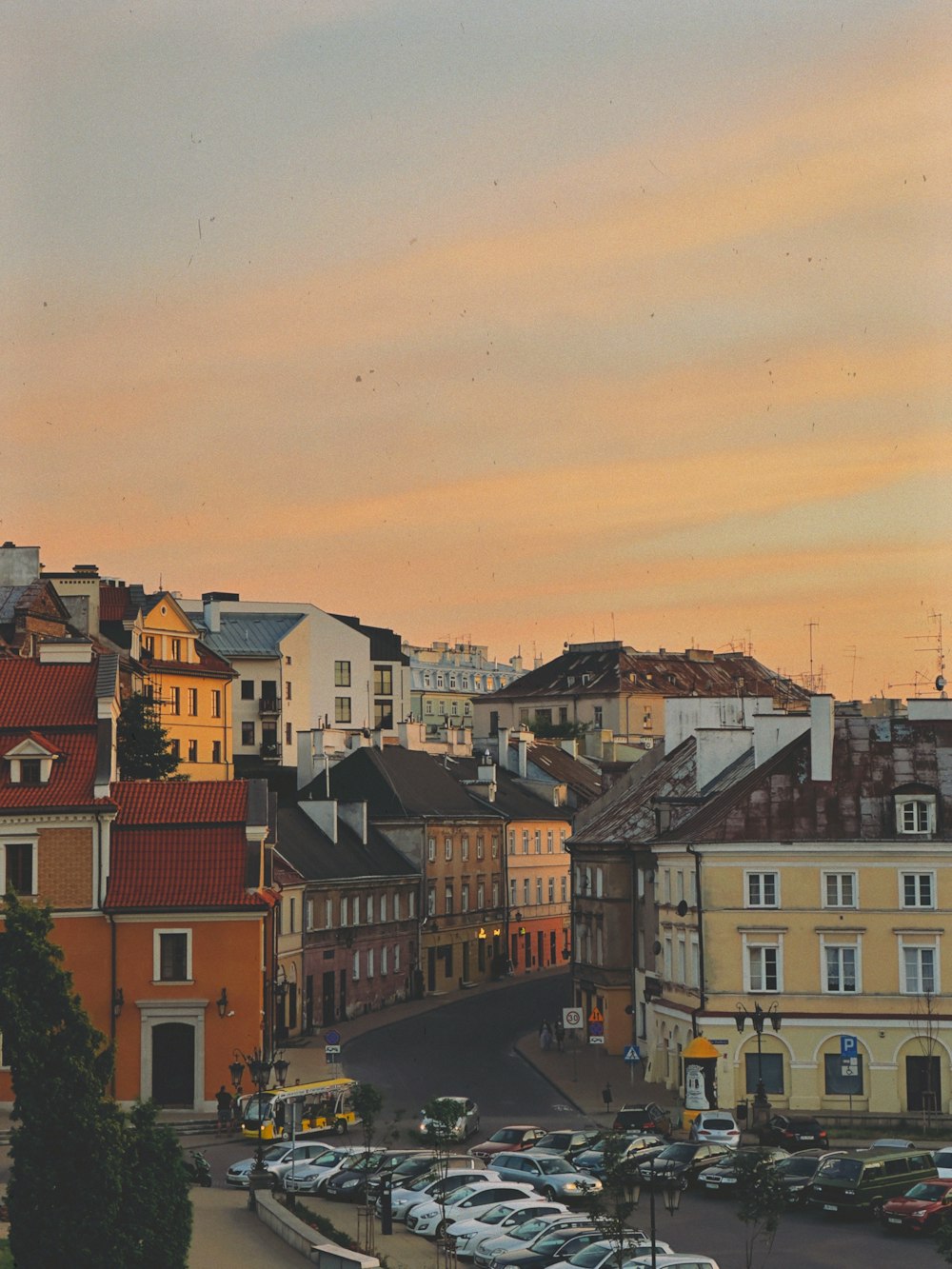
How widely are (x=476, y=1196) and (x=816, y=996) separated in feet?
75.0

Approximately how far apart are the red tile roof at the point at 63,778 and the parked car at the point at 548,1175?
21.9 metres

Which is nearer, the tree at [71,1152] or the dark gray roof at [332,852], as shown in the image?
the tree at [71,1152]

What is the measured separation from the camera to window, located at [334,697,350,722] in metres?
158

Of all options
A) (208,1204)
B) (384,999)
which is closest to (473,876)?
(384,999)

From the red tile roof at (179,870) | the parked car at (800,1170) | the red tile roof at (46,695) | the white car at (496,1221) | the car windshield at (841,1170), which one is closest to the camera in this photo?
the white car at (496,1221)

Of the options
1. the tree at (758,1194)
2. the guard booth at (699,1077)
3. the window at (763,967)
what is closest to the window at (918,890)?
the window at (763,967)

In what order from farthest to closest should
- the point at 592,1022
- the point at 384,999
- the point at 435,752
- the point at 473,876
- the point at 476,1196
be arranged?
the point at 435,752 < the point at 473,876 < the point at 384,999 < the point at 592,1022 < the point at 476,1196

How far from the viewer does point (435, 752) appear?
154250 millimetres

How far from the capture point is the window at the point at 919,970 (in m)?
75.8

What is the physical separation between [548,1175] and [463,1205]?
4662 mm

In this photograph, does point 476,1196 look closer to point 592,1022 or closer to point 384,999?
point 592,1022

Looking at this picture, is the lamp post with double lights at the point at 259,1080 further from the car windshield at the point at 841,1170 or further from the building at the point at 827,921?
the building at the point at 827,921

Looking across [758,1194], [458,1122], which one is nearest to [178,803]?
[458,1122]

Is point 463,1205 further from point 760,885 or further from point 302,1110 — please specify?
point 760,885
